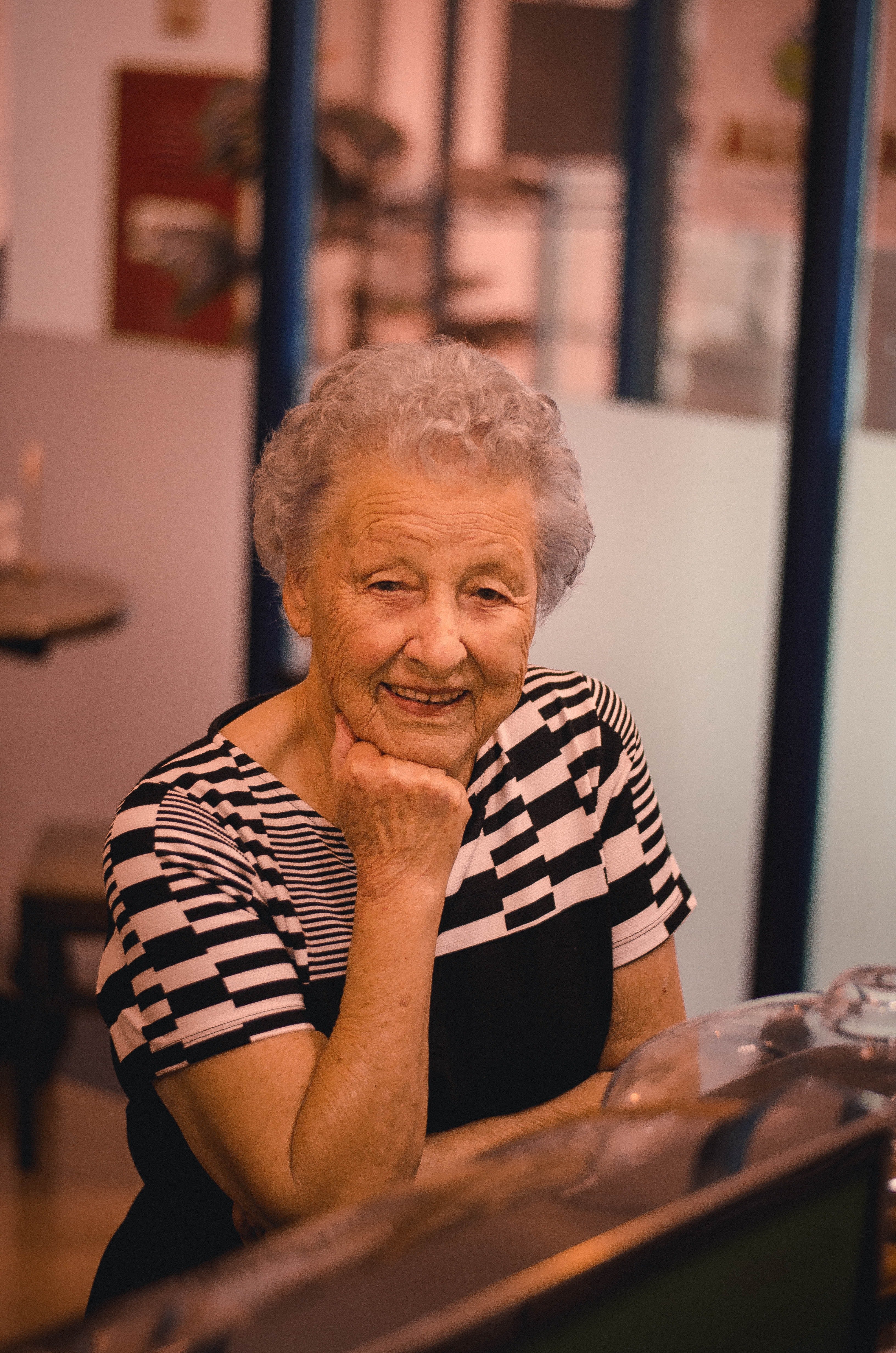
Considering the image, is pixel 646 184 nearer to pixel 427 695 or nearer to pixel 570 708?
pixel 570 708

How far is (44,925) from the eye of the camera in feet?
9.83

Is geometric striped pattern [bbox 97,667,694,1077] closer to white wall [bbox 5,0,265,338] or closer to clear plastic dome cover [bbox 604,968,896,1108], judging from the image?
clear plastic dome cover [bbox 604,968,896,1108]

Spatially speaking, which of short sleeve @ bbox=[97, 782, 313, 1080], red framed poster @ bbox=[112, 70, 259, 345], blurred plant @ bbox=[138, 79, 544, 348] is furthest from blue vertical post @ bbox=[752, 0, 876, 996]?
short sleeve @ bbox=[97, 782, 313, 1080]

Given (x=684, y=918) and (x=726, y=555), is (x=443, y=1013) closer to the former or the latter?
(x=684, y=918)

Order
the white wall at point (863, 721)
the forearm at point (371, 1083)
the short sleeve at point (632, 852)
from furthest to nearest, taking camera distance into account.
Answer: the white wall at point (863, 721) → the short sleeve at point (632, 852) → the forearm at point (371, 1083)

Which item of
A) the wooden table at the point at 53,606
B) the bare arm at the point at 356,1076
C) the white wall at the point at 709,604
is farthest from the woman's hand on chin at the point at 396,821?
the wooden table at the point at 53,606

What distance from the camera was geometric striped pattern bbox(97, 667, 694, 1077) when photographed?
41.4 inches

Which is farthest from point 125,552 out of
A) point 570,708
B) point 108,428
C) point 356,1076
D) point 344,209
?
point 356,1076

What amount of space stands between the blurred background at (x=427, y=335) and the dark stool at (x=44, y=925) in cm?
4

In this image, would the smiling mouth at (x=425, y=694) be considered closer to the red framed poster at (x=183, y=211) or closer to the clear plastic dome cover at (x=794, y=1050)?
the clear plastic dome cover at (x=794, y=1050)

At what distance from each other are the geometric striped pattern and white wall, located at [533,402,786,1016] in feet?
4.63

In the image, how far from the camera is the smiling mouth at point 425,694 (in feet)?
3.62

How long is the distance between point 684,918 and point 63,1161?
86.4 inches

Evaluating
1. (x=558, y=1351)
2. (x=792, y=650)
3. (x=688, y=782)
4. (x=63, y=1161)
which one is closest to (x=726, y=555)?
(x=792, y=650)
